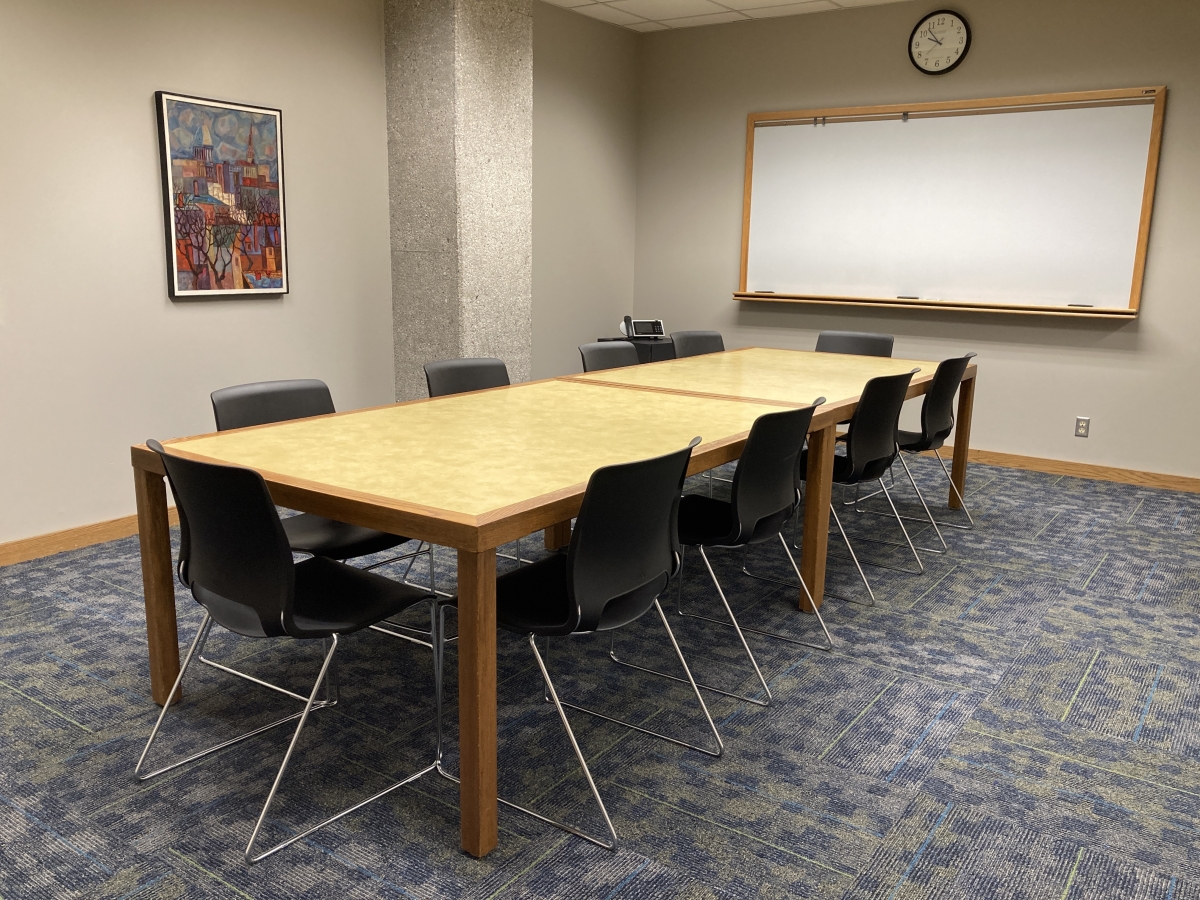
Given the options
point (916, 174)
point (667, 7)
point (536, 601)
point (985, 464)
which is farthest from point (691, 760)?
point (667, 7)

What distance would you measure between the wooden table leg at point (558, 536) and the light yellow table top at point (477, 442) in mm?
643

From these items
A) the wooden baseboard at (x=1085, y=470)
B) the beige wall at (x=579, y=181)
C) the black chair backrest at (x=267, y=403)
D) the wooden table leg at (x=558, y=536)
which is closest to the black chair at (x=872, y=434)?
the wooden table leg at (x=558, y=536)

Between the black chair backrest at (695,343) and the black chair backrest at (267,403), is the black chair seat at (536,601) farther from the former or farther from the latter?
the black chair backrest at (695,343)

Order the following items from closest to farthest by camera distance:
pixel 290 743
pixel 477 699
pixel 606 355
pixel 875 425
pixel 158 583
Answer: pixel 477 699, pixel 290 743, pixel 158 583, pixel 875 425, pixel 606 355

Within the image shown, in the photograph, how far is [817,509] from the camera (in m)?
3.66

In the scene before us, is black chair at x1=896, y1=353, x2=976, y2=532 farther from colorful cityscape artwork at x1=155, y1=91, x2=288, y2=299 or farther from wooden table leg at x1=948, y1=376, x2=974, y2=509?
colorful cityscape artwork at x1=155, y1=91, x2=288, y2=299

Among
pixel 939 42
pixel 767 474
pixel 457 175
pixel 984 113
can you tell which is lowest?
pixel 767 474

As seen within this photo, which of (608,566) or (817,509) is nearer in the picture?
(608,566)

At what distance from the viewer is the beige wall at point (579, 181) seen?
6613 millimetres

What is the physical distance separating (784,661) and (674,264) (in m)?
4.84

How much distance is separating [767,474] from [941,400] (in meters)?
1.79

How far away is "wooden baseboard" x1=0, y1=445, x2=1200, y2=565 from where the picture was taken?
412 cm

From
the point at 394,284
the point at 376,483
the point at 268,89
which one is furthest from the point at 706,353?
the point at 376,483

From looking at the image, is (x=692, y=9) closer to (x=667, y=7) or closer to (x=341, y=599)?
(x=667, y=7)
